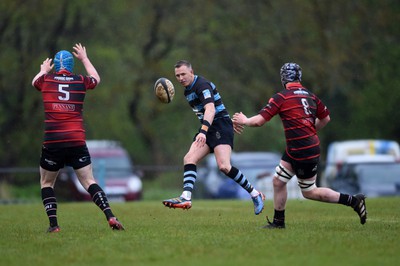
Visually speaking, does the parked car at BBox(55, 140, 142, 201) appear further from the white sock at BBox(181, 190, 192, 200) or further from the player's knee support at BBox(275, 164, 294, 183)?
the player's knee support at BBox(275, 164, 294, 183)

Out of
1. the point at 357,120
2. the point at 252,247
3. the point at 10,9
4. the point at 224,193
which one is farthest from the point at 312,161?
the point at 357,120

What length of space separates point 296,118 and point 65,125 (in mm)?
2919

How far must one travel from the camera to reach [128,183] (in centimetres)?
2750

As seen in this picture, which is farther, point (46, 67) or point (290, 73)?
point (46, 67)

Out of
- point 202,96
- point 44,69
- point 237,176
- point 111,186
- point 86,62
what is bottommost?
point 111,186

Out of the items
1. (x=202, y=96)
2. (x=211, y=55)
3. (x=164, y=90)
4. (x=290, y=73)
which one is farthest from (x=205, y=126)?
(x=211, y=55)

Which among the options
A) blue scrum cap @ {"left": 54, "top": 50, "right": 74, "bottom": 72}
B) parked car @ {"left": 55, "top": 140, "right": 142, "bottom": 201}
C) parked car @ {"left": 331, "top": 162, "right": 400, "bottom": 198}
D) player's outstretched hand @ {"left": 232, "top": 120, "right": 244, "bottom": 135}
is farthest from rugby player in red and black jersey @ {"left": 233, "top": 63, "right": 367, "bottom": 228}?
parked car @ {"left": 55, "top": 140, "right": 142, "bottom": 201}

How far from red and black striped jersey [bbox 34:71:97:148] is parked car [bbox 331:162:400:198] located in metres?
14.8

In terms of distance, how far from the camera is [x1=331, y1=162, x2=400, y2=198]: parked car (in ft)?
81.8

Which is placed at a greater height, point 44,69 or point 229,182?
point 44,69

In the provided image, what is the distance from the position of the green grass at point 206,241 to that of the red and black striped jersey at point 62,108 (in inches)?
48.2

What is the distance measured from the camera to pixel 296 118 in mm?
10859

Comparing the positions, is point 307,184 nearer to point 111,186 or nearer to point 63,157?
point 63,157

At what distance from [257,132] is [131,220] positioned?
27.4m
